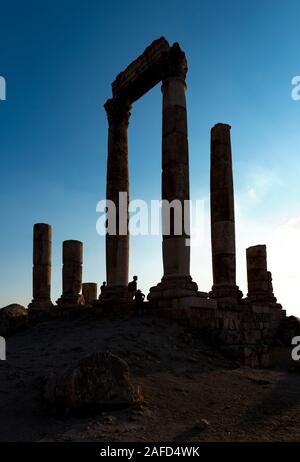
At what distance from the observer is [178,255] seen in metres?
16.3

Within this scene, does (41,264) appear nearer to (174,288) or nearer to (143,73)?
(174,288)

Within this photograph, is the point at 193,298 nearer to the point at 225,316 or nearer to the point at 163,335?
the point at 225,316

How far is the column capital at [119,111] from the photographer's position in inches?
850

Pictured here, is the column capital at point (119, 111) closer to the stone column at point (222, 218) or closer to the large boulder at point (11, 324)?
the stone column at point (222, 218)

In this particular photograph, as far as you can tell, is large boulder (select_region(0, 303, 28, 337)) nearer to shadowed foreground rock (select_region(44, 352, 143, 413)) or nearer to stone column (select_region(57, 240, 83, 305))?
stone column (select_region(57, 240, 83, 305))

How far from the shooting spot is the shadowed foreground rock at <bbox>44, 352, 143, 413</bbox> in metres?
7.54

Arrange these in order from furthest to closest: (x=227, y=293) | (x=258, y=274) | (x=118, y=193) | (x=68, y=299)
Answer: (x=68, y=299) < (x=258, y=274) < (x=118, y=193) < (x=227, y=293)

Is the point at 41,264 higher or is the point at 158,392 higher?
the point at 41,264

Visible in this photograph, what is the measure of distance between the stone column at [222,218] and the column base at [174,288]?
10.1 ft

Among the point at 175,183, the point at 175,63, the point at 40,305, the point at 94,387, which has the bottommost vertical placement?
the point at 94,387

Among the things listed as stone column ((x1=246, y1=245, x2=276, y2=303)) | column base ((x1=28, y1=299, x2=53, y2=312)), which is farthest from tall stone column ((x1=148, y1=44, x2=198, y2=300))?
column base ((x1=28, y1=299, x2=53, y2=312))

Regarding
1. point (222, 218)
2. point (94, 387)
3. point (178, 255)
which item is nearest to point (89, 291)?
point (222, 218)

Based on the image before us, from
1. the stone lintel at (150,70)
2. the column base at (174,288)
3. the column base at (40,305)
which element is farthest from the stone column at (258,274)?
the column base at (40,305)

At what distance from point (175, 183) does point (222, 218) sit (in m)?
3.82
